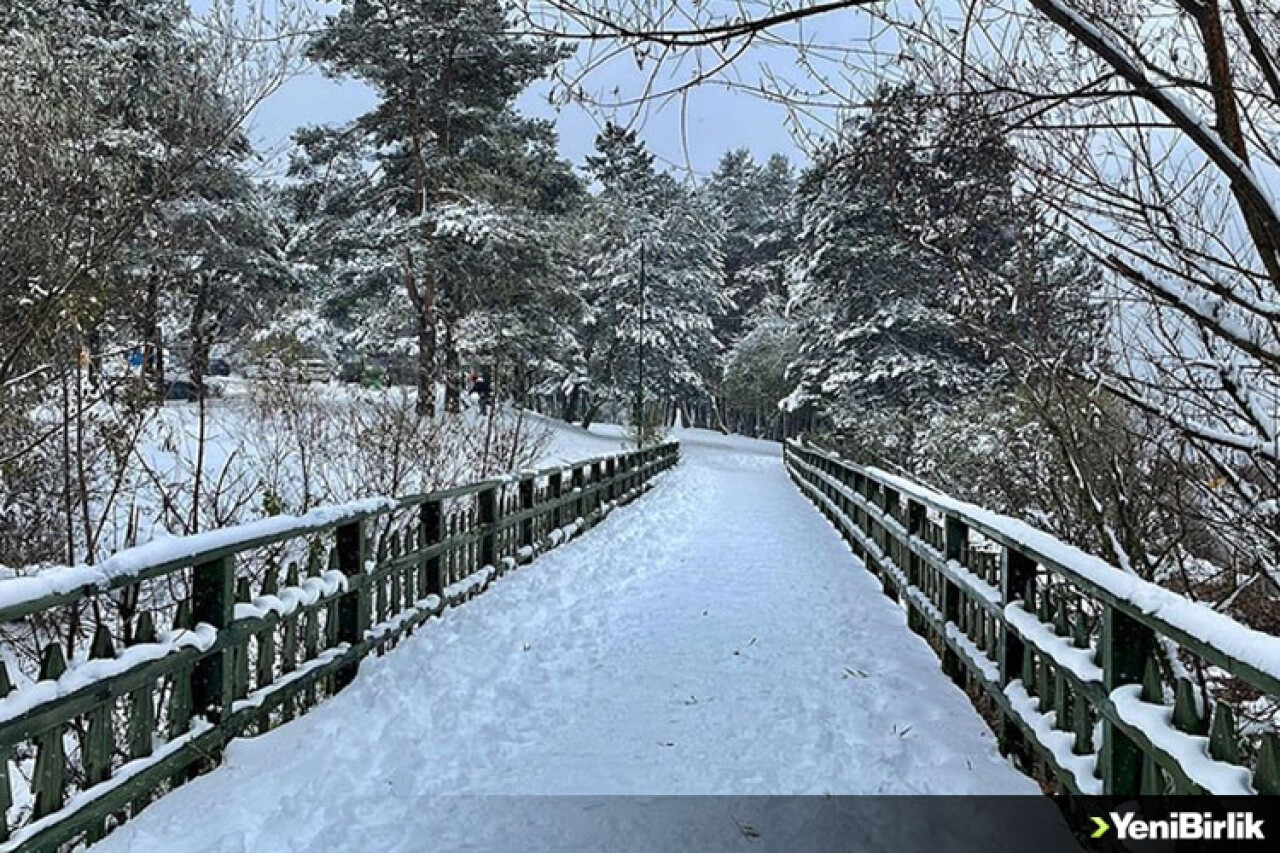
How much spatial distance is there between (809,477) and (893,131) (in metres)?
15.1

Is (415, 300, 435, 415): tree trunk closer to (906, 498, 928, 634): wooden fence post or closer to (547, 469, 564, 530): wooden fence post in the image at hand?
(547, 469, 564, 530): wooden fence post

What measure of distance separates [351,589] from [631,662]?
1.68 metres

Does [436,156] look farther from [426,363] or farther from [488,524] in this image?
[488,524]

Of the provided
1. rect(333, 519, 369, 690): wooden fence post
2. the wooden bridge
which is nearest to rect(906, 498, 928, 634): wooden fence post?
the wooden bridge

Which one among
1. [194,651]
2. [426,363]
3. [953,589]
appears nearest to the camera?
[194,651]

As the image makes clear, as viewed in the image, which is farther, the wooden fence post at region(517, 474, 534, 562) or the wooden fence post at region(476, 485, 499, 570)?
the wooden fence post at region(517, 474, 534, 562)

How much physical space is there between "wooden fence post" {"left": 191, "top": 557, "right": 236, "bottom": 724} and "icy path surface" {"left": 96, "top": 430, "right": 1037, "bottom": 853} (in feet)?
0.85

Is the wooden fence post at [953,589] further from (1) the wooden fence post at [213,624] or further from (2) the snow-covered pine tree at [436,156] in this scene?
(2) the snow-covered pine tree at [436,156]

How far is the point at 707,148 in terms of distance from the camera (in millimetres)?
3168

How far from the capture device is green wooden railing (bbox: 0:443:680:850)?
Answer: 254 cm

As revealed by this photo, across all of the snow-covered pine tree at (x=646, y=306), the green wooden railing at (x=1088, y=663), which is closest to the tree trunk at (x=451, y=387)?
the green wooden railing at (x=1088, y=663)

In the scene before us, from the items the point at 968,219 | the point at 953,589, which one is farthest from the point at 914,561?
the point at 968,219

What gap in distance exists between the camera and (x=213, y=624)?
11.3 ft

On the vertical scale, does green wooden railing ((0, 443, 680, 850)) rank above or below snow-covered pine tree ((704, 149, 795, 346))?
below
